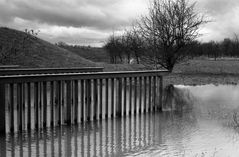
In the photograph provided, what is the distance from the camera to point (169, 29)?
92.6 ft

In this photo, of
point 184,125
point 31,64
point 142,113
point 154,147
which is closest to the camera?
point 154,147

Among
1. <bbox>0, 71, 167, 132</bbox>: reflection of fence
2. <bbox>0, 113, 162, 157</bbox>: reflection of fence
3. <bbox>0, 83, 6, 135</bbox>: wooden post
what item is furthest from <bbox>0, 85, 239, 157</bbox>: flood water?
<bbox>0, 71, 167, 132</bbox>: reflection of fence

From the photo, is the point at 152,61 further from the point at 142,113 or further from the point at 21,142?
the point at 21,142

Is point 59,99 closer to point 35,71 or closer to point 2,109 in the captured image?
point 2,109

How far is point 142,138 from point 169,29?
22072 mm

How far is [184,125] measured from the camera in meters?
8.38

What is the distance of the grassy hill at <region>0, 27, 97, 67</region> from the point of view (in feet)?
76.5

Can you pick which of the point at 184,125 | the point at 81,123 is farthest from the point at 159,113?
the point at 81,123

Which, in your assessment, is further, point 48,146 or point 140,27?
point 140,27

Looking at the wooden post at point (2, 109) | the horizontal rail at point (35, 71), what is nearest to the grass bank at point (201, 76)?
the horizontal rail at point (35, 71)

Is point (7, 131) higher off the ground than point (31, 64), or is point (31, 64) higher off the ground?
point (31, 64)

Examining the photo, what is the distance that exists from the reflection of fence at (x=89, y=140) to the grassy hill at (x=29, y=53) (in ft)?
46.7

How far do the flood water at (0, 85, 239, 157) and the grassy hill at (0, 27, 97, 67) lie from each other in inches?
557

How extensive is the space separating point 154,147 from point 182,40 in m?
23.1
